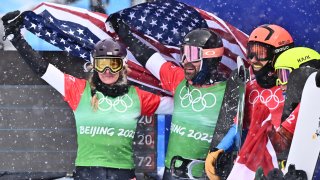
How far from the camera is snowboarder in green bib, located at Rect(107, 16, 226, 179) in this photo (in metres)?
8.32

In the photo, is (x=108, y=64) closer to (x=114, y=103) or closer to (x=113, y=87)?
(x=113, y=87)

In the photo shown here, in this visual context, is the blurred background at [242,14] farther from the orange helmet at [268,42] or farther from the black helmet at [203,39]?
the black helmet at [203,39]

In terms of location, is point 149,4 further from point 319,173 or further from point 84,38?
point 319,173

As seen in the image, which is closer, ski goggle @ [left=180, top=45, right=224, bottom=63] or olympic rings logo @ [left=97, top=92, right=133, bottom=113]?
ski goggle @ [left=180, top=45, right=224, bottom=63]

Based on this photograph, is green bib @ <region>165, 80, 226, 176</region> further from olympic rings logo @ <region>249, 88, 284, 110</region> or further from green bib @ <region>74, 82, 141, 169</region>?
green bib @ <region>74, 82, 141, 169</region>

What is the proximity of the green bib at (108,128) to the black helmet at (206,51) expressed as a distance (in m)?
0.65

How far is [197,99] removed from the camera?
838 cm

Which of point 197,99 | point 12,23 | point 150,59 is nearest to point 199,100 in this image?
point 197,99

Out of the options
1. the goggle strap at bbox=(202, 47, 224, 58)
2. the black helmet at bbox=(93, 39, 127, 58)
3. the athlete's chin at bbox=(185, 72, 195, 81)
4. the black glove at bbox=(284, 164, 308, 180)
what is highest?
the goggle strap at bbox=(202, 47, 224, 58)

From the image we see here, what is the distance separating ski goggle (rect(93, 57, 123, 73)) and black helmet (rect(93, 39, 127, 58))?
36 millimetres

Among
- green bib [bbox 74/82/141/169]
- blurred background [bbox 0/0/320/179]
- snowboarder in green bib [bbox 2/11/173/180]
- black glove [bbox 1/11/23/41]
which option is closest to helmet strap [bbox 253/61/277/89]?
blurred background [bbox 0/0/320/179]

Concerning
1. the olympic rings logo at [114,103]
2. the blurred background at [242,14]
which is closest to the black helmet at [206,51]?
the olympic rings logo at [114,103]

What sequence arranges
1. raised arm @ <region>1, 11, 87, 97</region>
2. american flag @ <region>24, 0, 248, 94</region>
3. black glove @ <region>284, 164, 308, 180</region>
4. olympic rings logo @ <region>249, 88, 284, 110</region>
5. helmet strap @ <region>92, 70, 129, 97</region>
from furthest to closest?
american flag @ <region>24, 0, 248, 94</region> < raised arm @ <region>1, 11, 87, 97</region> < helmet strap @ <region>92, 70, 129, 97</region> < olympic rings logo @ <region>249, 88, 284, 110</region> < black glove @ <region>284, 164, 308, 180</region>

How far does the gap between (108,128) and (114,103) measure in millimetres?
230
